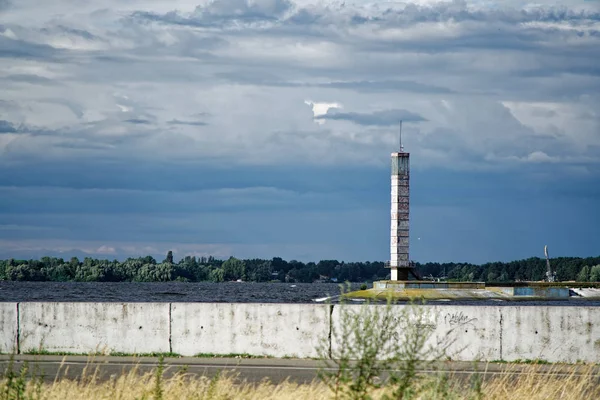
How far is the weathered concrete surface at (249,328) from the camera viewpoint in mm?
20109

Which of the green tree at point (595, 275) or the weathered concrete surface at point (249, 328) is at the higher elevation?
the weathered concrete surface at point (249, 328)

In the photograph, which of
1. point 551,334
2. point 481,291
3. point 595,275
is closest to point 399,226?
point 481,291

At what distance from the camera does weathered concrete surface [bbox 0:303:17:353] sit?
69.1 ft

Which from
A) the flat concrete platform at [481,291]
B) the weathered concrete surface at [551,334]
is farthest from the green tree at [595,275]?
the weathered concrete surface at [551,334]

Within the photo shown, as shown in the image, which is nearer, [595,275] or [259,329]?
[259,329]

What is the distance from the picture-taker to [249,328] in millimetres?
20422

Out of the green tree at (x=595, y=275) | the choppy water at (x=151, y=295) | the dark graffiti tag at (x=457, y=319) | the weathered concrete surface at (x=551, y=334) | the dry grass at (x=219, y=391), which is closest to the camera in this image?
the dry grass at (x=219, y=391)

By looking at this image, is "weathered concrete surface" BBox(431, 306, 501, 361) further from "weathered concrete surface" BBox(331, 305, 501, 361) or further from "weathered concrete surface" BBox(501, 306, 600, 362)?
"weathered concrete surface" BBox(501, 306, 600, 362)

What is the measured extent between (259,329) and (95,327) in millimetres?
3477

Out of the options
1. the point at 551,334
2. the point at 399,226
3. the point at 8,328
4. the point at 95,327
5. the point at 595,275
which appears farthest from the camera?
the point at 595,275

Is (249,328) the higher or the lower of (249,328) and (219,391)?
the higher

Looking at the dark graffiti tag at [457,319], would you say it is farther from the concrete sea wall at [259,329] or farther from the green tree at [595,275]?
the green tree at [595,275]

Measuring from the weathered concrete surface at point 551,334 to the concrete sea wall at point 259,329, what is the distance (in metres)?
0.02

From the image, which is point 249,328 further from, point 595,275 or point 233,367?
point 595,275
